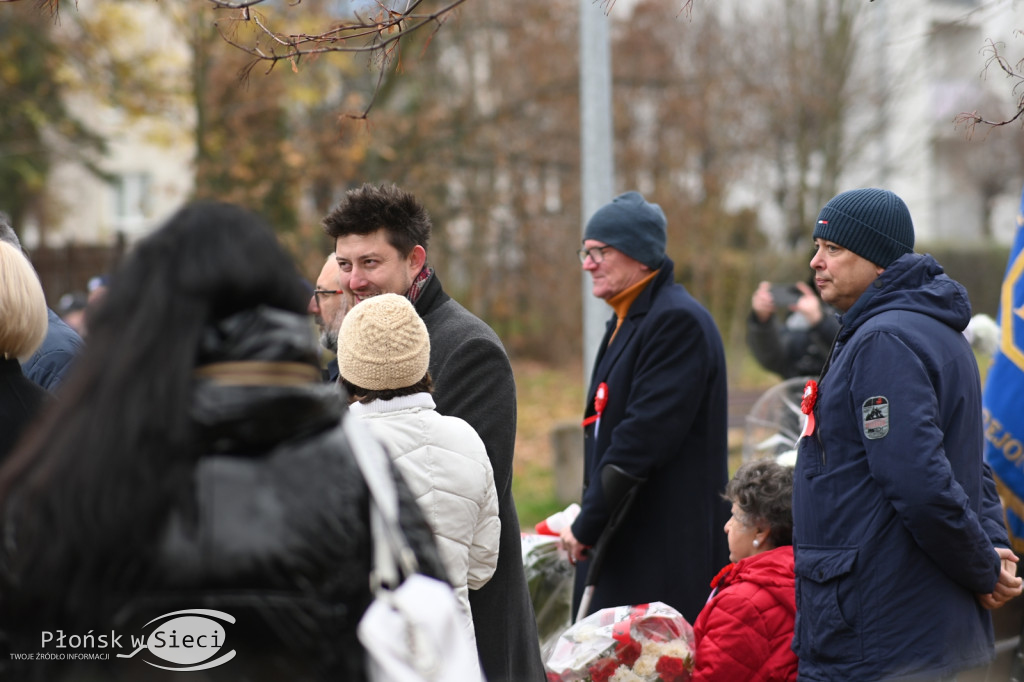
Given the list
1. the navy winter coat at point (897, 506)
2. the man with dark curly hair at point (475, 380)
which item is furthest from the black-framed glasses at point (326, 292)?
the navy winter coat at point (897, 506)

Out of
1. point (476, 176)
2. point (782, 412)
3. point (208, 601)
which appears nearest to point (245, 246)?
point (208, 601)

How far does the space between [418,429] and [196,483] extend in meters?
1.20

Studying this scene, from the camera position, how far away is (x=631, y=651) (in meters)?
3.72

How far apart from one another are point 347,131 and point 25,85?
267 inches

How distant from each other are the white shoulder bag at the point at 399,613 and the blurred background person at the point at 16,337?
4.87 feet

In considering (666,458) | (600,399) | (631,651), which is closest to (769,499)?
(666,458)

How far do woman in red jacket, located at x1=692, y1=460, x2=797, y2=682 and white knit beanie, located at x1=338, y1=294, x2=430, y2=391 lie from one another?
4.79 feet

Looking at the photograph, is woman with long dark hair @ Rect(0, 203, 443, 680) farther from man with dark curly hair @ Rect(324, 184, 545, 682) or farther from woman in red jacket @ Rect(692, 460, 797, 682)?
woman in red jacket @ Rect(692, 460, 797, 682)

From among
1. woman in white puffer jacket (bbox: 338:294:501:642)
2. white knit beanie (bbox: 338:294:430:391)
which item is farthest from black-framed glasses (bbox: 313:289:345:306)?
white knit beanie (bbox: 338:294:430:391)

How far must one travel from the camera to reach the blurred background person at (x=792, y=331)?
6.40 meters

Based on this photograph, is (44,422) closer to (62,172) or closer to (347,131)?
(347,131)

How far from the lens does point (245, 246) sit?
69.9 inches

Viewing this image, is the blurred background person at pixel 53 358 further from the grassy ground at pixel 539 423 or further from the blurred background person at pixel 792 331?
the blurred background person at pixel 792 331

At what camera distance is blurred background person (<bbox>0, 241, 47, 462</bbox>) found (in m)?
2.92
